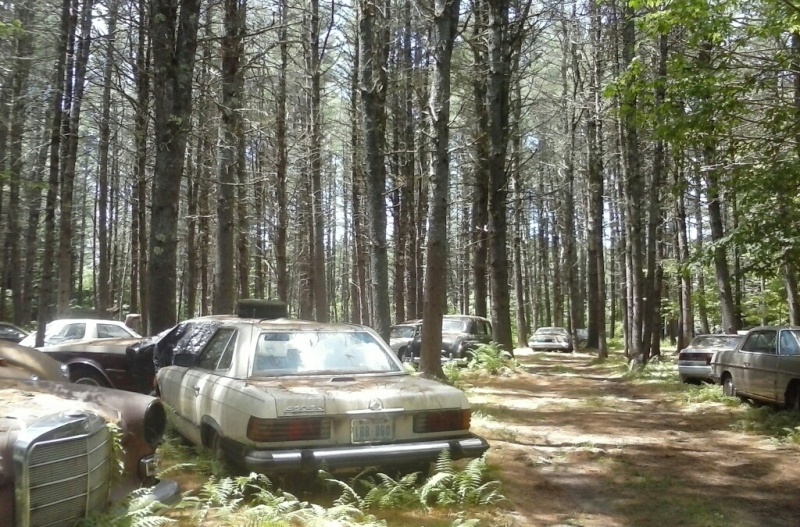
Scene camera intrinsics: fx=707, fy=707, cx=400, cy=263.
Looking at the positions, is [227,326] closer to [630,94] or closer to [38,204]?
[630,94]

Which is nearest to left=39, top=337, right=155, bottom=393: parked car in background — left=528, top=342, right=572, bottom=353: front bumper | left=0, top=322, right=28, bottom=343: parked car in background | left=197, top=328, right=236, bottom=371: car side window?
left=197, top=328, right=236, bottom=371: car side window

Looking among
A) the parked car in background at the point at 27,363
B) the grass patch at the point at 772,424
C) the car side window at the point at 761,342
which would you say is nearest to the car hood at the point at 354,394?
the parked car in background at the point at 27,363

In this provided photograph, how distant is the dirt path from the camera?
6.75 metres

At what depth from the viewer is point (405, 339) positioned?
66.7 feet

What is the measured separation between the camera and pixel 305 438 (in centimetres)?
589

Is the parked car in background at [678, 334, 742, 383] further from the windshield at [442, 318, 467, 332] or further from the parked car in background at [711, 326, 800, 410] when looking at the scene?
the windshield at [442, 318, 467, 332]

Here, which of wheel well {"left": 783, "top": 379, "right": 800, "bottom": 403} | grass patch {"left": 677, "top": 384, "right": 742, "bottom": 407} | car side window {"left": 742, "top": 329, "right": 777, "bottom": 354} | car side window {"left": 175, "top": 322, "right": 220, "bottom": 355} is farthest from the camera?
grass patch {"left": 677, "top": 384, "right": 742, "bottom": 407}

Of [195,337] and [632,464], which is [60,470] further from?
[632,464]

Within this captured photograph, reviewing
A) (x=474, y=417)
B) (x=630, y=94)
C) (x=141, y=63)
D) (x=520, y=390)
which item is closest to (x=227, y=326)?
(x=474, y=417)

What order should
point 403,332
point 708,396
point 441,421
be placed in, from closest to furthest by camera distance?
1. point 441,421
2. point 708,396
3. point 403,332

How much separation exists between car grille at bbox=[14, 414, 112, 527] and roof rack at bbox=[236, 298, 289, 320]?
17.6 feet

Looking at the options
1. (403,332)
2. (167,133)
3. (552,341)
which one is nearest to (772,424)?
(167,133)

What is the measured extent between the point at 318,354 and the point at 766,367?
8.85 metres

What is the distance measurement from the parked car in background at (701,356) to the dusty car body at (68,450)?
14.8 metres
